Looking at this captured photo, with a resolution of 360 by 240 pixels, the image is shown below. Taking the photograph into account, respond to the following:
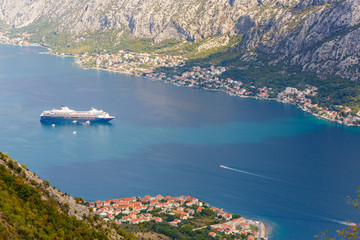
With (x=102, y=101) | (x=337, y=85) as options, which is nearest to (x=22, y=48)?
(x=102, y=101)

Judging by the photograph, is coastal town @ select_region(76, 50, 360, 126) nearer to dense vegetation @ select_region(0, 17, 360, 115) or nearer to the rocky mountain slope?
dense vegetation @ select_region(0, 17, 360, 115)

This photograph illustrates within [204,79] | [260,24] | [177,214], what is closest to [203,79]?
[204,79]

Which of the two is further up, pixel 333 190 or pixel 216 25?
pixel 216 25

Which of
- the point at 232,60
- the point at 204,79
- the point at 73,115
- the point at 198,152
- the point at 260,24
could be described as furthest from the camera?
the point at 260,24

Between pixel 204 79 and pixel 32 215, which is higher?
pixel 32 215

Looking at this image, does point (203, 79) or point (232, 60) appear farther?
point (232, 60)

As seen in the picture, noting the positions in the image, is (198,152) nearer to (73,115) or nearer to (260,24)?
(73,115)

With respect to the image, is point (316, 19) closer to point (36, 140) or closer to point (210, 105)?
point (210, 105)
